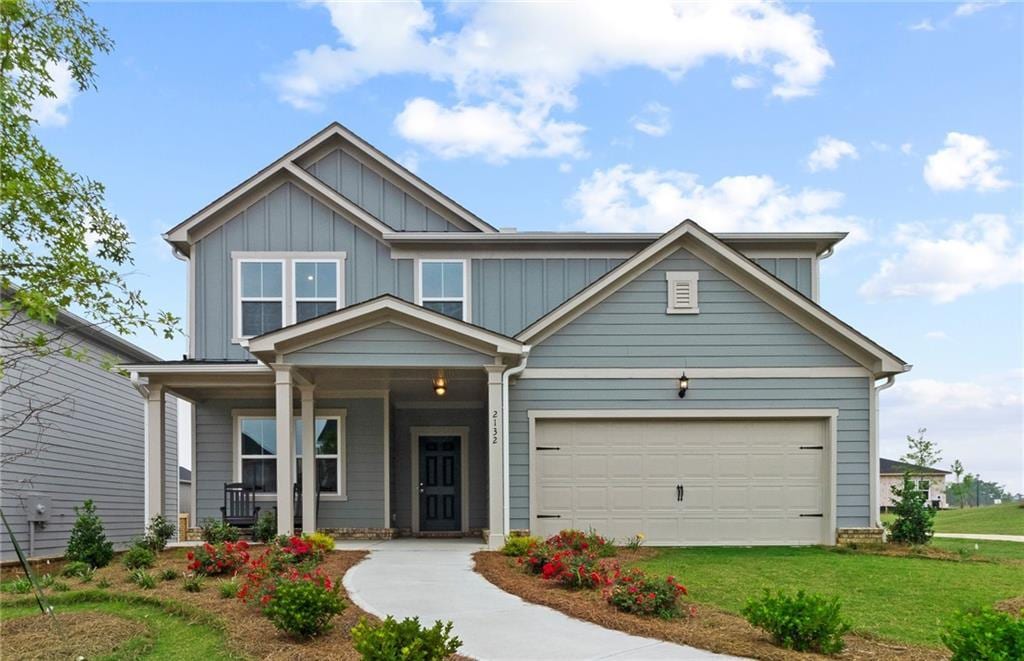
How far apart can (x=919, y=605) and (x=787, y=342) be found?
6.28 m

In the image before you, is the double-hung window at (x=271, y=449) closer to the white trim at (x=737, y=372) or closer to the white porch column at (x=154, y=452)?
the white porch column at (x=154, y=452)

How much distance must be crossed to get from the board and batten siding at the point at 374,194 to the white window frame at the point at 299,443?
3769 mm

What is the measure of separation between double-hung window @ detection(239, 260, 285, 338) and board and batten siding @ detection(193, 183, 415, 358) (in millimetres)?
247

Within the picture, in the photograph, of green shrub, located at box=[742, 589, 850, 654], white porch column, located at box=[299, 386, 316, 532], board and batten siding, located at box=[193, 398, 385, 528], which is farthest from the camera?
board and batten siding, located at box=[193, 398, 385, 528]

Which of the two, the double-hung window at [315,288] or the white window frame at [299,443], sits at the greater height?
the double-hung window at [315,288]

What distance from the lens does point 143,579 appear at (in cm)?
961

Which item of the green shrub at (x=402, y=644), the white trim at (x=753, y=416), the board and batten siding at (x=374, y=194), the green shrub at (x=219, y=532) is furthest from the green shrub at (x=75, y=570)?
the board and batten siding at (x=374, y=194)

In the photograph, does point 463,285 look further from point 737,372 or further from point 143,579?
point 143,579

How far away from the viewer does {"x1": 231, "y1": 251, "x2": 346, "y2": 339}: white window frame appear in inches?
615

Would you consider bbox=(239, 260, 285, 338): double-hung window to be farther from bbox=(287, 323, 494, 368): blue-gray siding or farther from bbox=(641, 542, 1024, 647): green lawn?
bbox=(641, 542, 1024, 647): green lawn

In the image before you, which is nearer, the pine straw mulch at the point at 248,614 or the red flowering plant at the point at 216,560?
the pine straw mulch at the point at 248,614

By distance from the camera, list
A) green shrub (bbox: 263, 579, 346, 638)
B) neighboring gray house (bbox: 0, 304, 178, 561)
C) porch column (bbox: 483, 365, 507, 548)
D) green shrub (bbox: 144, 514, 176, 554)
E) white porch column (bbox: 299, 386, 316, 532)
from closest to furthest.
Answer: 1. green shrub (bbox: 263, 579, 346, 638)
2. porch column (bbox: 483, 365, 507, 548)
3. green shrub (bbox: 144, 514, 176, 554)
4. white porch column (bbox: 299, 386, 316, 532)
5. neighboring gray house (bbox: 0, 304, 178, 561)

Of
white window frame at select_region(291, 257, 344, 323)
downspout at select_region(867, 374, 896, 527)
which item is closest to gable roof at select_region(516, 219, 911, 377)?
downspout at select_region(867, 374, 896, 527)

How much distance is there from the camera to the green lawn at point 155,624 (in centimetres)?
686
